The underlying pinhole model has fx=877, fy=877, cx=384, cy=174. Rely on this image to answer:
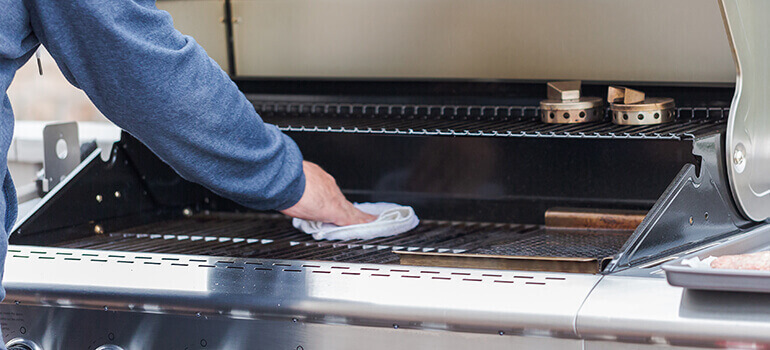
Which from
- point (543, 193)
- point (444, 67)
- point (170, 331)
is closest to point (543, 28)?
point (444, 67)

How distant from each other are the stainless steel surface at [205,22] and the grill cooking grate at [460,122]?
8.3 inches

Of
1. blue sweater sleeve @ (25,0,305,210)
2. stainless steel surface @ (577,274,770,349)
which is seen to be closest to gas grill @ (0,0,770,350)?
stainless steel surface @ (577,274,770,349)

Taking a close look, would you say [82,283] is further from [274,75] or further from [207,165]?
[274,75]

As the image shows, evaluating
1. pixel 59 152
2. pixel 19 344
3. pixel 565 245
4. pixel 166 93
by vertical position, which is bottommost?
A: pixel 19 344

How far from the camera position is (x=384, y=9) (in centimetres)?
183

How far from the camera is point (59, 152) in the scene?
1.58 meters

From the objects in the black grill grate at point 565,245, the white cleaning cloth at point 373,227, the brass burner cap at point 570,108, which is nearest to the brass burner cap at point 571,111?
the brass burner cap at point 570,108

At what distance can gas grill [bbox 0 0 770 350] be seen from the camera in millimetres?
1074

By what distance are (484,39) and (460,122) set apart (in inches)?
11.0

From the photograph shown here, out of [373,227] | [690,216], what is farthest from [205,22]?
[690,216]

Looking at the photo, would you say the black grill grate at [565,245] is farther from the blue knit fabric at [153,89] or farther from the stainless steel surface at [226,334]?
the blue knit fabric at [153,89]

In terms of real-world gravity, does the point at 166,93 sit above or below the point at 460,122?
above

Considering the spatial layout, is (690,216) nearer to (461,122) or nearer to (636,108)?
(636,108)

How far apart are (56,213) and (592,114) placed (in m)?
0.91
